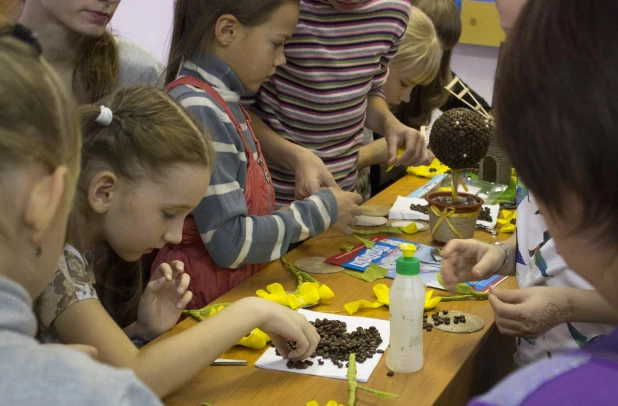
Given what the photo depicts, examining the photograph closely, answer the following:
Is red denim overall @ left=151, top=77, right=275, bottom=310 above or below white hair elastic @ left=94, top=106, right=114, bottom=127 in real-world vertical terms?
below

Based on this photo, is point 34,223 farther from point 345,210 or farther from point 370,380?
point 345,210

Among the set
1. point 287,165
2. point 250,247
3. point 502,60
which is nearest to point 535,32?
point 502,60

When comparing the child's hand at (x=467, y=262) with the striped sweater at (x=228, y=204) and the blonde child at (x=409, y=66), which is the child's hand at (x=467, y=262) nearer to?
the striped sweater at (x=228, y=204)

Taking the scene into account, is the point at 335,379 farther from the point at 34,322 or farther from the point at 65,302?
the point at 34,322

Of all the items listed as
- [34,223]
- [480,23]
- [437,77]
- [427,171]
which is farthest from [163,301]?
[480,23]

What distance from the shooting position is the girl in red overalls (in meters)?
1.82

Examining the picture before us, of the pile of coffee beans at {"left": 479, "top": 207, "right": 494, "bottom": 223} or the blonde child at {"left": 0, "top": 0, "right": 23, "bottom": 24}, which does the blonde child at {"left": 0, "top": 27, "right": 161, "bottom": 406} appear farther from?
the pile of coffee beans at {"left": 479, "top": 207, "right": 494, "bottom": 223}

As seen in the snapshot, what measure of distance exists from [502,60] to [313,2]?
169 centimetres

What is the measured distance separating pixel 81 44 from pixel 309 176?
74 centimetres

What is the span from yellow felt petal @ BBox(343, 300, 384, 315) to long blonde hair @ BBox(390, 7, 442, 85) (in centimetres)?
156

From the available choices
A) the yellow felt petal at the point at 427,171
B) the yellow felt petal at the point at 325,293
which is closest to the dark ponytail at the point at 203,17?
the yellow felt petal at the point at 325,293

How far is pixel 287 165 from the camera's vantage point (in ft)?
7.57

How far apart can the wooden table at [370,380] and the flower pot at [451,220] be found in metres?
0.26

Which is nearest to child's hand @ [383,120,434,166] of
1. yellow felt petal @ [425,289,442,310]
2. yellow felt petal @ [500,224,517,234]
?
yellow felt petal @ [500,224,517,234]
